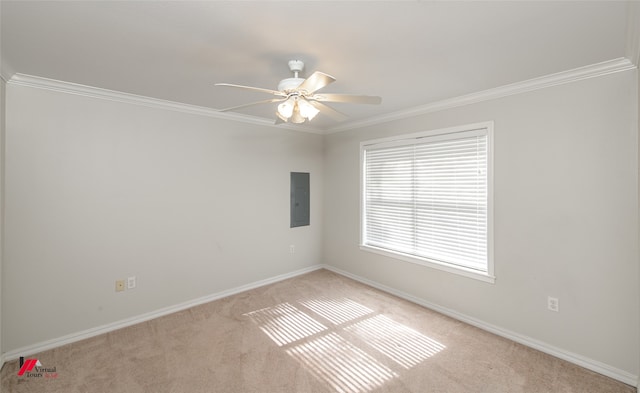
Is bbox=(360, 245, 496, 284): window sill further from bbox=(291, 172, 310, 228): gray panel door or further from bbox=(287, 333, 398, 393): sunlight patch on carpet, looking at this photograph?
bbox=(287, 333, 398, 393): sunlight patch on carpet

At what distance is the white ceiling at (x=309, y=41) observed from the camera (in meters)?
1.52

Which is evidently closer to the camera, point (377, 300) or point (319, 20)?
point (319, 20)

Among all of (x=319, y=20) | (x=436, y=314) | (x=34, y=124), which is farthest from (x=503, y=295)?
(x=34, y=124)

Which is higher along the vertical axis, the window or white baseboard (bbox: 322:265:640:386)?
the window

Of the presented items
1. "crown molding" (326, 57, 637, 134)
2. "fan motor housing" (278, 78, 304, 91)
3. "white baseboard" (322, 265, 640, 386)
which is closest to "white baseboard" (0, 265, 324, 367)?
"white baseboard" (322, 265, 640, 386)

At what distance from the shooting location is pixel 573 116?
2.35 meters

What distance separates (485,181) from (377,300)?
75.0 inches

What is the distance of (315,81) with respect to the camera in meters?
1.71

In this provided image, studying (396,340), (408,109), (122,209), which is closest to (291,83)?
(408,109)

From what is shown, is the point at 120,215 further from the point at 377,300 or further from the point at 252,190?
the point at 377,300

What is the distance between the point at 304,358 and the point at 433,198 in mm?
2257

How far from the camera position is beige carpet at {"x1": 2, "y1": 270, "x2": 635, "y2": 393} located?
2090 mm

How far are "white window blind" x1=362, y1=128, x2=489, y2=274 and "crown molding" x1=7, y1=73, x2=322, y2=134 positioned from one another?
193 centimetres

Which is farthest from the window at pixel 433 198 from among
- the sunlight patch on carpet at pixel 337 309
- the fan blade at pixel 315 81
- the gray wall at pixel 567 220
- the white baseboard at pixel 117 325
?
the fan blade at pixel 315 81
